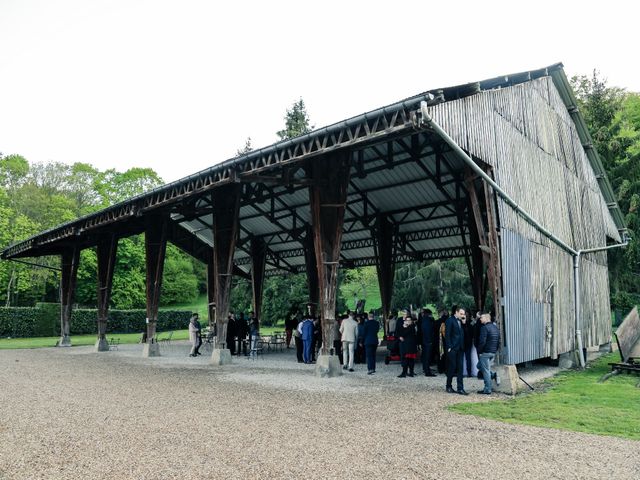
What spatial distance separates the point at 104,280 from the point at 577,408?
21309 millimetres

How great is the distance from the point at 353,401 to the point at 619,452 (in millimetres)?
4342

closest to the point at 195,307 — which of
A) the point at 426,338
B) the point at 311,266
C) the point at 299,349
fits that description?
the point at 311,266

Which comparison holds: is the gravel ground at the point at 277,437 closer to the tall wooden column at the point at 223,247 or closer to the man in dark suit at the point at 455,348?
the man in dark suit at the point at 455,348

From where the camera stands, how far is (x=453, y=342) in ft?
32.0

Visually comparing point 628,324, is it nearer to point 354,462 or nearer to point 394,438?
point 394,438

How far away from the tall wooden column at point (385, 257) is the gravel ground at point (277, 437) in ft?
39.8

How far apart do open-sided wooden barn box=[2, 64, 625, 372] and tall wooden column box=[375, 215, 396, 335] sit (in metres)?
0.07

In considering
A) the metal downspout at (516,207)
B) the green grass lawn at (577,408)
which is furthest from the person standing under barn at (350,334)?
the metal downspout at (516,207)

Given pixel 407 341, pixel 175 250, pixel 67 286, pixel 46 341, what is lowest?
pixel 46 341

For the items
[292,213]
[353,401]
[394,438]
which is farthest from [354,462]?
[292,213]

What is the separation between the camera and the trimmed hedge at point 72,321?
32594 mm

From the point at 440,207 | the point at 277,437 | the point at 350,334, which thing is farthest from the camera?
the point at 440,207

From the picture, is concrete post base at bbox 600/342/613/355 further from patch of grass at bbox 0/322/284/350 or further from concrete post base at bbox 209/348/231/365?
patch of grass at bbox 0/322/284/350

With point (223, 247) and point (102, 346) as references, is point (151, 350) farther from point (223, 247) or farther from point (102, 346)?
point (223, 247)
